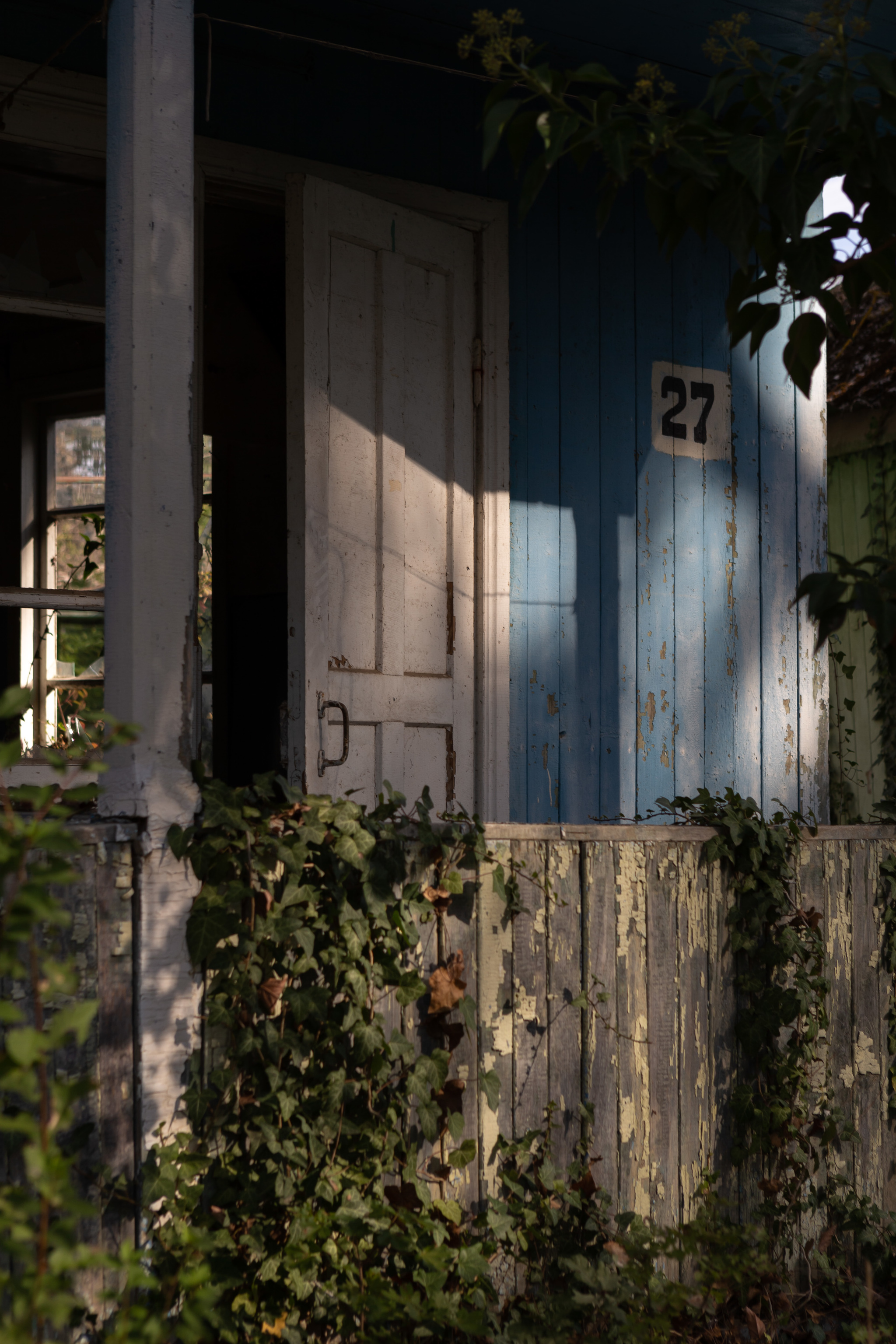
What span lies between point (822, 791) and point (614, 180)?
3.49 m

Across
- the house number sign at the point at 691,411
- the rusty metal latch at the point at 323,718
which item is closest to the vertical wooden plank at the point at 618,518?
the house number sign at the point at 691,411

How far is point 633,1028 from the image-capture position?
296 cm

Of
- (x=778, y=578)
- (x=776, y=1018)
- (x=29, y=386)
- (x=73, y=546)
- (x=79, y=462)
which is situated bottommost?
(x=776, y=1018)

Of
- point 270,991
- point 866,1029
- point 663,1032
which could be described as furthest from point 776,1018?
point 270,991

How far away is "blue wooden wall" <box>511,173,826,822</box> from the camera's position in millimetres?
4289

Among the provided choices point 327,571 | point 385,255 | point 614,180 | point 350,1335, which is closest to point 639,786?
point 327,571

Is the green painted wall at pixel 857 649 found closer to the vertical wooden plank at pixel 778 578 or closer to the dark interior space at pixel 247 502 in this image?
the vertical wooden plank at pixel 778 578

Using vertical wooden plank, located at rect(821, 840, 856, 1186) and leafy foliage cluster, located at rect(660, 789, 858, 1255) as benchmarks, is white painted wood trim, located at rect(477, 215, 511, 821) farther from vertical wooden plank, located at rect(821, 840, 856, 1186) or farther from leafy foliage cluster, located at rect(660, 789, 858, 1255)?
vertical wooden plank, located at rect(821, 840, 856, 1186)

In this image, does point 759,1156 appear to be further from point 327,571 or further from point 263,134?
point 263,134

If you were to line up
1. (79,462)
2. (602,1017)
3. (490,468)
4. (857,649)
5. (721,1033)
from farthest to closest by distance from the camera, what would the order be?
(857,649), (79,462), (490,468), (721,1033), (602,1017)

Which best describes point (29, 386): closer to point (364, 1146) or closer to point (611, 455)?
point (611, 455)

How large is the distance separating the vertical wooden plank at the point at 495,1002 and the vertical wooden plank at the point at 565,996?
12 cm

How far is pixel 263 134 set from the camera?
151 inches

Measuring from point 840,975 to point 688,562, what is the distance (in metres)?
1.75
